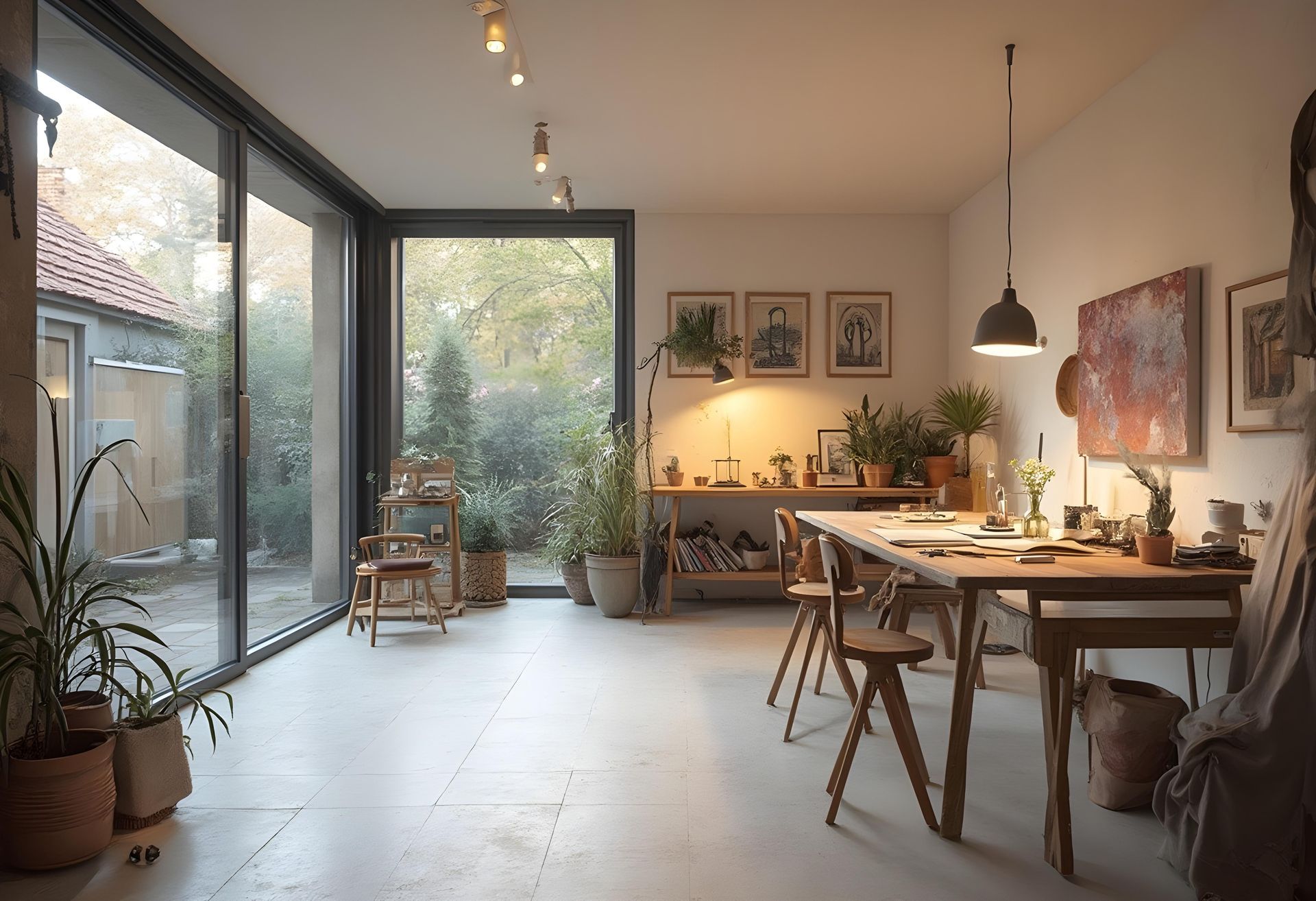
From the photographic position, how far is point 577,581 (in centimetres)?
631

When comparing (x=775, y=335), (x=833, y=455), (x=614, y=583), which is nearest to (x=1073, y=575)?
(x=614, y=583)

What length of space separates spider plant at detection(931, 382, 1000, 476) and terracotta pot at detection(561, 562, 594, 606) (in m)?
2.73

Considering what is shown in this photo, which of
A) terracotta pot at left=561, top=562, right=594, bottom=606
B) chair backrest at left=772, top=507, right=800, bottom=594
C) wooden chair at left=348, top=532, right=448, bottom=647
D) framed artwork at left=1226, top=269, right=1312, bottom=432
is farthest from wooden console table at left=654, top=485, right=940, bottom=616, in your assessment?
framed artwork at left=1226, top=269, right=1312, bottom=432

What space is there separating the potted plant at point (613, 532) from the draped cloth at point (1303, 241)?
157 inches

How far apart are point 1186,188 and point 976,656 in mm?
2138

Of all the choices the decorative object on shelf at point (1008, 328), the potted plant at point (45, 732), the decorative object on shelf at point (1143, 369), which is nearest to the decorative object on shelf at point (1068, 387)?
the decorative object on shelf at point (1143, 369)

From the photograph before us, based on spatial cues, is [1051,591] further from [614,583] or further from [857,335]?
[857,335]

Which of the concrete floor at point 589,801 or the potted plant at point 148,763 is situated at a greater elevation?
the potted plant at point 148,763

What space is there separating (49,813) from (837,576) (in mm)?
2351

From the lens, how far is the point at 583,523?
20.1 feet

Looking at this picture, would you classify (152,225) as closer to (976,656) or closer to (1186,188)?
(976,656)

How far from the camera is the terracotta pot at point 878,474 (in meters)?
6.02

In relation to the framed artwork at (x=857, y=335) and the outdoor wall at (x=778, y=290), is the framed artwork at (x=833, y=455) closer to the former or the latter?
the outdoor wall at (x=778, y=290)

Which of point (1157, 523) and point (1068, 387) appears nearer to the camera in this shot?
point (1157, 523)
